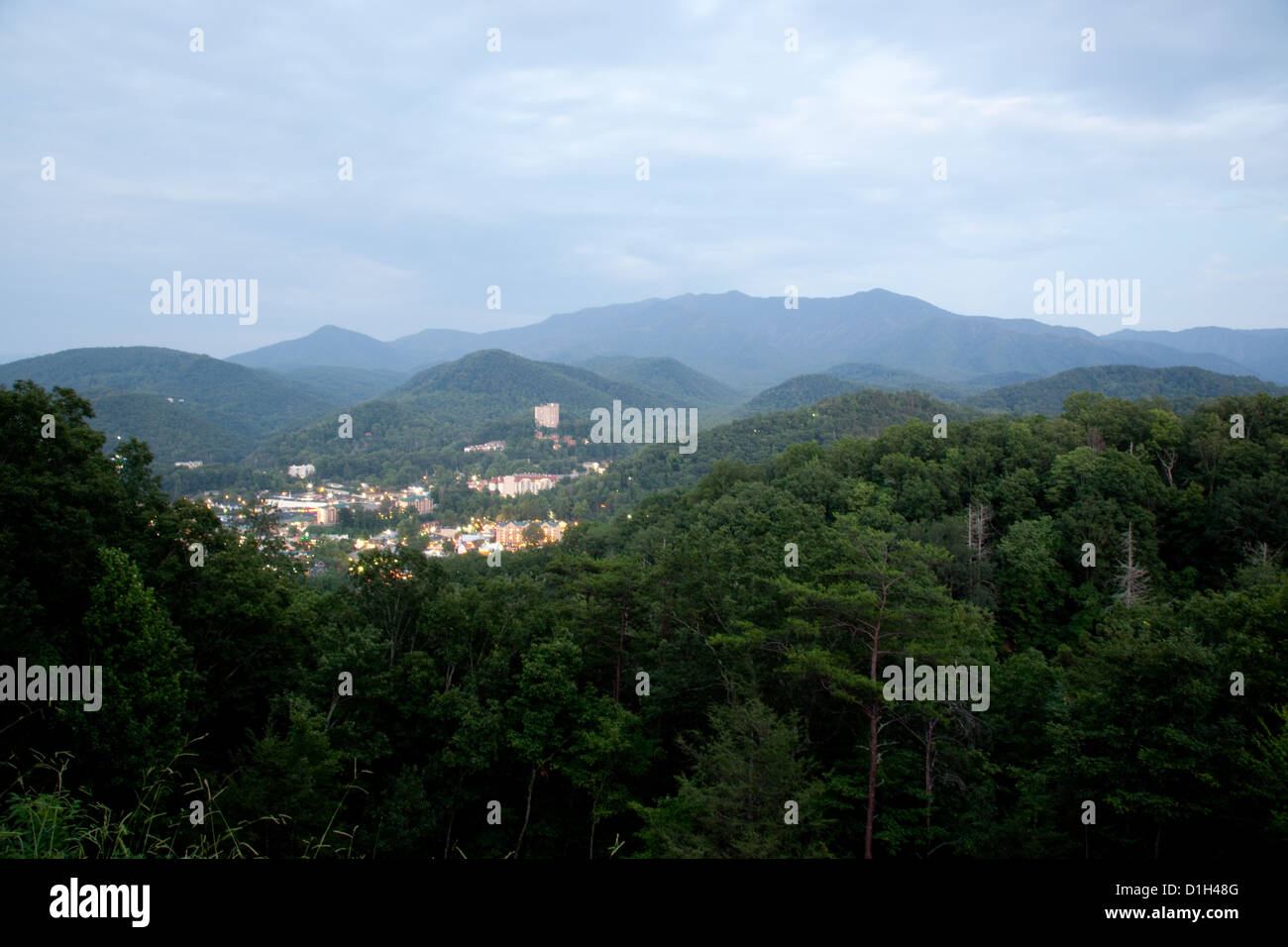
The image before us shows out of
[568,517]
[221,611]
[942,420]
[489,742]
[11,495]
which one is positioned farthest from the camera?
[568,517]

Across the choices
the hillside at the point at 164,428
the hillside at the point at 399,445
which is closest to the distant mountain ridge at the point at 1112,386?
the hillside at the point at 399,445

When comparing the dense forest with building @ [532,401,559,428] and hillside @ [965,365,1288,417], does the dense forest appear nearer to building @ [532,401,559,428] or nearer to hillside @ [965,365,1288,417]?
hillside @ [965,365,1288,417]

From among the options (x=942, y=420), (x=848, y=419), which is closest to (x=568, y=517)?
(x=848, y=419)

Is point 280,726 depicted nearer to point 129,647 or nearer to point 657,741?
point 129,647

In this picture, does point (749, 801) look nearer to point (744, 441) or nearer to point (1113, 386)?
point (744, 441)

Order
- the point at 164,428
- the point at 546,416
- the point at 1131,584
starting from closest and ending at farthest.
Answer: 1. the point at 1131,584
2. the point at 164,428
3. the point at 546,416

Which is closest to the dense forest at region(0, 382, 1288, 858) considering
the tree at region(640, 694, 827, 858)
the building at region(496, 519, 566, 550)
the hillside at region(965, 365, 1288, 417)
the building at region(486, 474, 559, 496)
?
the tree at region(640, 694, 827, 858)

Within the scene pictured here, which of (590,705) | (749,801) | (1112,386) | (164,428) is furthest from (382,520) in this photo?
(1112,386)
